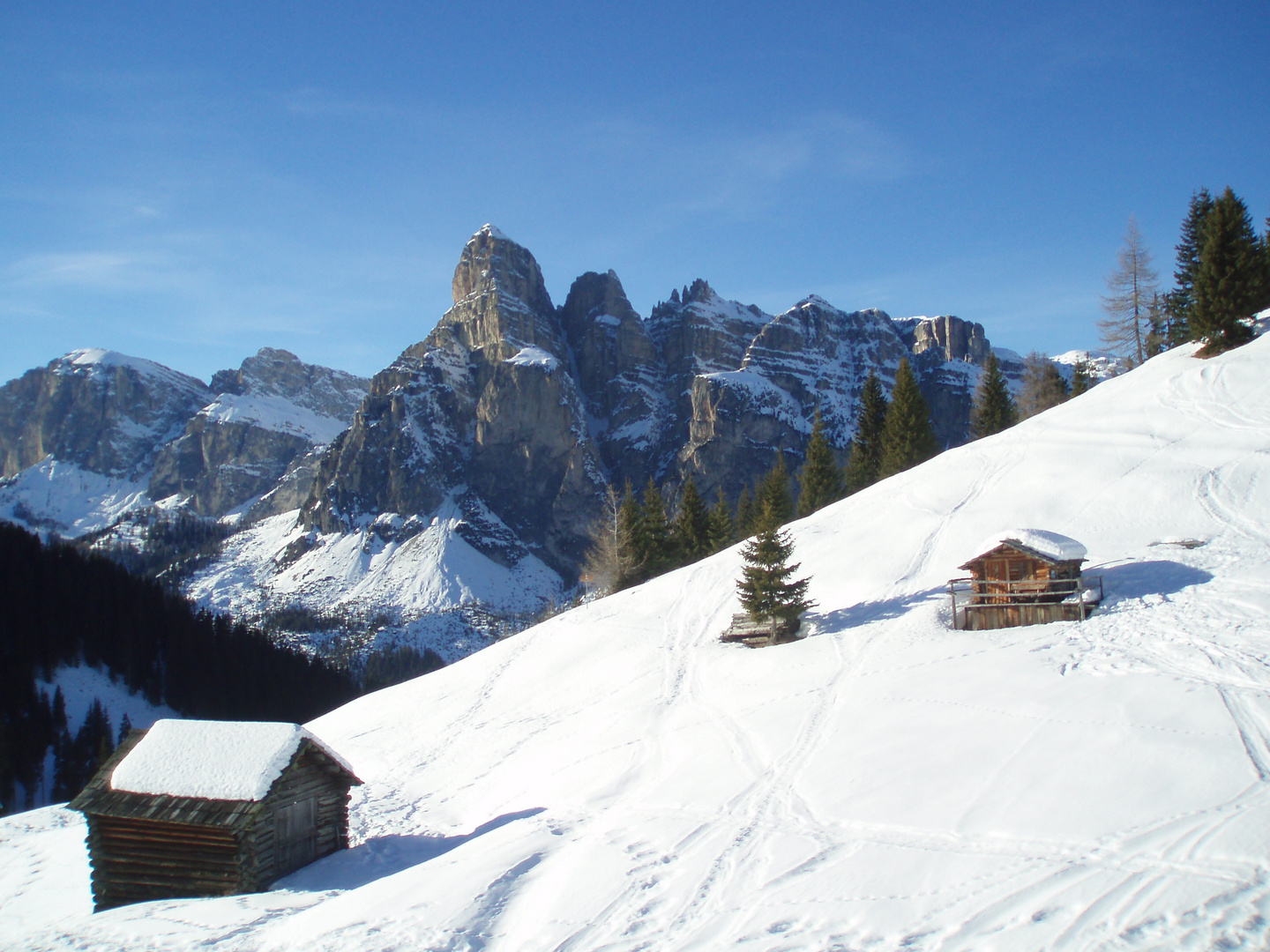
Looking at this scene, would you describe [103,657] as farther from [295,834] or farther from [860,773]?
[860,773]

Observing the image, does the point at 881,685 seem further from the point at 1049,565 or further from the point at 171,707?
the point at 171,707

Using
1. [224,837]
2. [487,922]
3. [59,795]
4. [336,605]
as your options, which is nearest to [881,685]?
[487,922]

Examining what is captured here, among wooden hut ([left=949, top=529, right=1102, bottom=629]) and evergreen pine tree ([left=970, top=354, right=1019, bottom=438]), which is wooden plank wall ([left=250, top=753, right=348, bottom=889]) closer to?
wooden hut ([left=949, top=529, right=1102, bottom=629])

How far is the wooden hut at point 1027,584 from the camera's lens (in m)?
23.1

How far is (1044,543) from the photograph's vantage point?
23.5 metres

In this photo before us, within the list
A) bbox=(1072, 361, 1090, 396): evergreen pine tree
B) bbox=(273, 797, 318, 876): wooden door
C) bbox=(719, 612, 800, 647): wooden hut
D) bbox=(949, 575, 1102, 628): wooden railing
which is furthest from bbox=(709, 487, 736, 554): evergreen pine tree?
bbox=(273, 797, 318, 876): wooden door

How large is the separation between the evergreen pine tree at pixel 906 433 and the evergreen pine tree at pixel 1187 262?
1668 centimetres

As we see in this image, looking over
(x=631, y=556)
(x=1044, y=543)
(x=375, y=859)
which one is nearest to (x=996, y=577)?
(x=1044, y=543)

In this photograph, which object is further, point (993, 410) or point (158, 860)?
point (993, 410)

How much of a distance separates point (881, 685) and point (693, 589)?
16739 millimetres

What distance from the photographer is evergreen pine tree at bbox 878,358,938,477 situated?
52062 millimetres

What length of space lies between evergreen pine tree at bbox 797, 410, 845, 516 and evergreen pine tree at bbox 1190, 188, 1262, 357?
2284 centimetres

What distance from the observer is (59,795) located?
58.5 meters

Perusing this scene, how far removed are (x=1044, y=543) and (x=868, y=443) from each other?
113 feet
